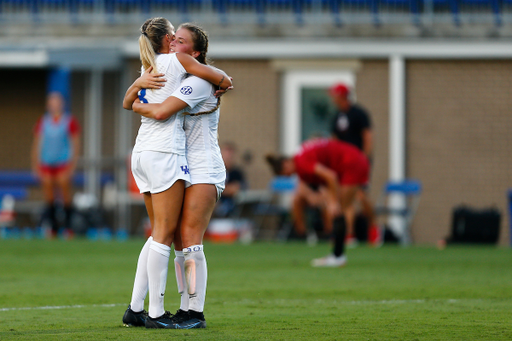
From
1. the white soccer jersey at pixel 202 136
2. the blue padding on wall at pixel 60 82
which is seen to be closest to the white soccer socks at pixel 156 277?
the white soccer jersey at pixel 202 136

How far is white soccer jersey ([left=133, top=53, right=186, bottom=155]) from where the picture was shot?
16.8 ft

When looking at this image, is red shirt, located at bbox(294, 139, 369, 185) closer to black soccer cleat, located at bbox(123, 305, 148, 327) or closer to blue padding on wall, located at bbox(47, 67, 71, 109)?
black soccer cleat, located at bbox(123, 305, 148, 327)

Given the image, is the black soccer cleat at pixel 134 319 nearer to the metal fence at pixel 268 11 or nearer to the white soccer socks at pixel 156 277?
the white soccer socks at pixel 156 277

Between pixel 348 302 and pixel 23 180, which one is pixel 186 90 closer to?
pixel 348 302

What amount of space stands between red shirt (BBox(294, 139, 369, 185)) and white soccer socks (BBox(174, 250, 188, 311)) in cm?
550

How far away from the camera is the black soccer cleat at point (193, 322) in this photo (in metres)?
5.10

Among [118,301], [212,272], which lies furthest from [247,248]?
[118,301]

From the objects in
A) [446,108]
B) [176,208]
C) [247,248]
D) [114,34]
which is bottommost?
[247,248]

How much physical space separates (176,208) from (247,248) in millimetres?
8351

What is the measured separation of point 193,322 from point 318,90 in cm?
1287

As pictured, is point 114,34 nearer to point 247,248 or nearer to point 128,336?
point 247,248

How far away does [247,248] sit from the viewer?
44.0 feet

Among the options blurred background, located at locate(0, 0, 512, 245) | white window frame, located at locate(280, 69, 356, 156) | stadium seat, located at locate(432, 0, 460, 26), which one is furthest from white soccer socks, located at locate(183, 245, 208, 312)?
stadium seat, located at locate(432, 0, 460, 26)

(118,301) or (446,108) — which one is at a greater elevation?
(446,108)
